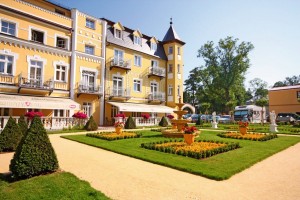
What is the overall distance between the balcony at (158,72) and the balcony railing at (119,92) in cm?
565

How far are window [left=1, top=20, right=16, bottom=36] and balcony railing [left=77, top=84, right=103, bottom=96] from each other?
7.94 metres

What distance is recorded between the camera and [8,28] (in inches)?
774

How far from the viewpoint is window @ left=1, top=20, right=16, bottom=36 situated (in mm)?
19328

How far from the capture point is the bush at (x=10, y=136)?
10.5 m

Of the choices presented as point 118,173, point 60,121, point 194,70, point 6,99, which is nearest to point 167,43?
point 60,121

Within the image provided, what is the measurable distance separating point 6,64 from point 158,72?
20.7 meters

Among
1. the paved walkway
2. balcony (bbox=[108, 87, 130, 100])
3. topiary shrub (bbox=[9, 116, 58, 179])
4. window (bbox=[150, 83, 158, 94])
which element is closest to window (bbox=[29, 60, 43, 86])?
balcony (bbox=[108, 87, 130, 100])

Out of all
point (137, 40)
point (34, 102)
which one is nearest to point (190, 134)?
point (34, 102)

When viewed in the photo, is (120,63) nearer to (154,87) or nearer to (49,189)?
(154,87)

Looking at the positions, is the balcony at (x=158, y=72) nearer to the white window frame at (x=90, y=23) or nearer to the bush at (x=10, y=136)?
the white window frame at (x=90, y=23)

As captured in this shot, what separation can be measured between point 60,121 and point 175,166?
15397mm

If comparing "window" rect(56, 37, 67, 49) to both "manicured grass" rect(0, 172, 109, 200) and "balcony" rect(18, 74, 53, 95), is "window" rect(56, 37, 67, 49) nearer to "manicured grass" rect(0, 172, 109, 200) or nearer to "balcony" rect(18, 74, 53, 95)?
"balcony" rect(18, 74, 53, 95)

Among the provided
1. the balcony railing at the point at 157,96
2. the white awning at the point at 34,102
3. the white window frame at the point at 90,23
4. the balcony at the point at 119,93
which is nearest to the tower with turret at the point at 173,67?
the balcony railing at the point at 157,96

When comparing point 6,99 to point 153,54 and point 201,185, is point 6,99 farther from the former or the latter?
point 153,54
